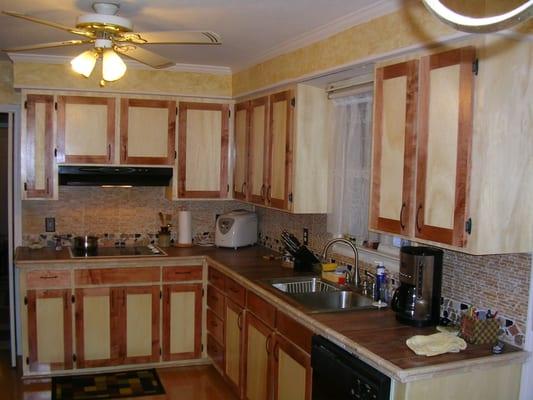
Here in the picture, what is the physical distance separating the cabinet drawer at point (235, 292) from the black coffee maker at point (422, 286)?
4.28 ft

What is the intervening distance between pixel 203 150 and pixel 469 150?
2.77 meters

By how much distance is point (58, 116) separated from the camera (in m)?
4.24

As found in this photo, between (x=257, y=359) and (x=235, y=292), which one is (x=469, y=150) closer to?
(x=257, y=359)

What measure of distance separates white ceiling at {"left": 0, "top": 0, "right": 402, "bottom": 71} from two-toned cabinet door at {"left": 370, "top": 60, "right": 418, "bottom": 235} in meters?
0.34

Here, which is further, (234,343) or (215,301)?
(215,301)

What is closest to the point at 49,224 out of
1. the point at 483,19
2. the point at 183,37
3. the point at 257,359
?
the point at 257,359

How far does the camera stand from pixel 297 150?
11.8 feet

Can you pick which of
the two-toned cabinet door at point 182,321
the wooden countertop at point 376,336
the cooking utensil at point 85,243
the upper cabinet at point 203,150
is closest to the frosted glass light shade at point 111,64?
the wooden countertop at point 376,336

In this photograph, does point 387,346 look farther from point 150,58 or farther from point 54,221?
point 54,221

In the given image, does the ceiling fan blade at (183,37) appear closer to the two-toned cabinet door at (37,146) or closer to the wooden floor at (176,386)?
the two-toned cabinet door at (37,146)

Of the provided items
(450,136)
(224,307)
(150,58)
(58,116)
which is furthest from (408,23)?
(58,116)

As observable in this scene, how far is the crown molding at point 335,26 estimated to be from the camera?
2.59m

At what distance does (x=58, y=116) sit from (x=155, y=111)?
74 centimetres

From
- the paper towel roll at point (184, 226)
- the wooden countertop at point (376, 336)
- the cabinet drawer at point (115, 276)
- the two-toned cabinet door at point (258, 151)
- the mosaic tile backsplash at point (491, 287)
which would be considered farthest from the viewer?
the paper towel roll at point (184, 226)
